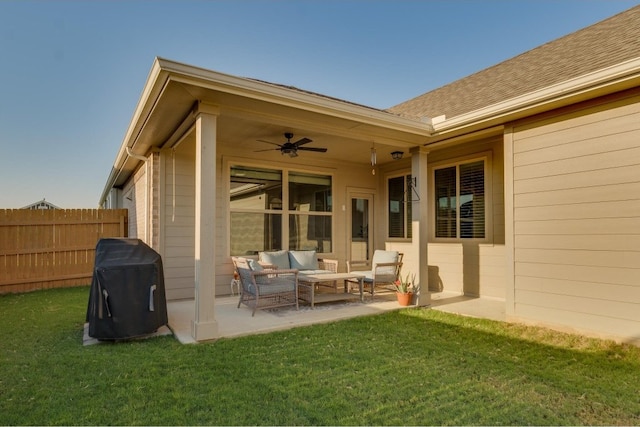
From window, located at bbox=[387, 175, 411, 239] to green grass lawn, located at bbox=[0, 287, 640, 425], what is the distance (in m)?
3.71

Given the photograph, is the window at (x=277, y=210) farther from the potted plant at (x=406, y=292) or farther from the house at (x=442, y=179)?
the potted plant at (x=406, y=292)

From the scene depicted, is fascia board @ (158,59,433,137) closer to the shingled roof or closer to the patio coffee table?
the shingled roof

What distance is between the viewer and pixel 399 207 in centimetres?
799

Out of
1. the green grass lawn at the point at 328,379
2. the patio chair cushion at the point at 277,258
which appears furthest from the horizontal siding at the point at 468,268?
the patio chair cushion at the point at 277,258

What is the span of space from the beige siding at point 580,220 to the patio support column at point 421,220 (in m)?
1.40

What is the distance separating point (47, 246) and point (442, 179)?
8.73m

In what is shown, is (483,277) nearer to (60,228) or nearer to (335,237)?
(335,237)

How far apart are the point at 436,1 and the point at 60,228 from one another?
392 inches

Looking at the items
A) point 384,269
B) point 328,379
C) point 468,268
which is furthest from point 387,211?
point 328,379

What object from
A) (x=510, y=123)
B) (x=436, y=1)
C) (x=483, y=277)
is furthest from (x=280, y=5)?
(x=483, y=277)

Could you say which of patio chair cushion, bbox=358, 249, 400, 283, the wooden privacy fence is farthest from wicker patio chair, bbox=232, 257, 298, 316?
the wooden privacy fence

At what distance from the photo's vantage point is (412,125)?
203 inches

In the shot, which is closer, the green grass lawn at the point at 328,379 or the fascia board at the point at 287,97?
the green grass lawn at the point at 328,379

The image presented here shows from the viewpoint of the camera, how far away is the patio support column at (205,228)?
3.84m
